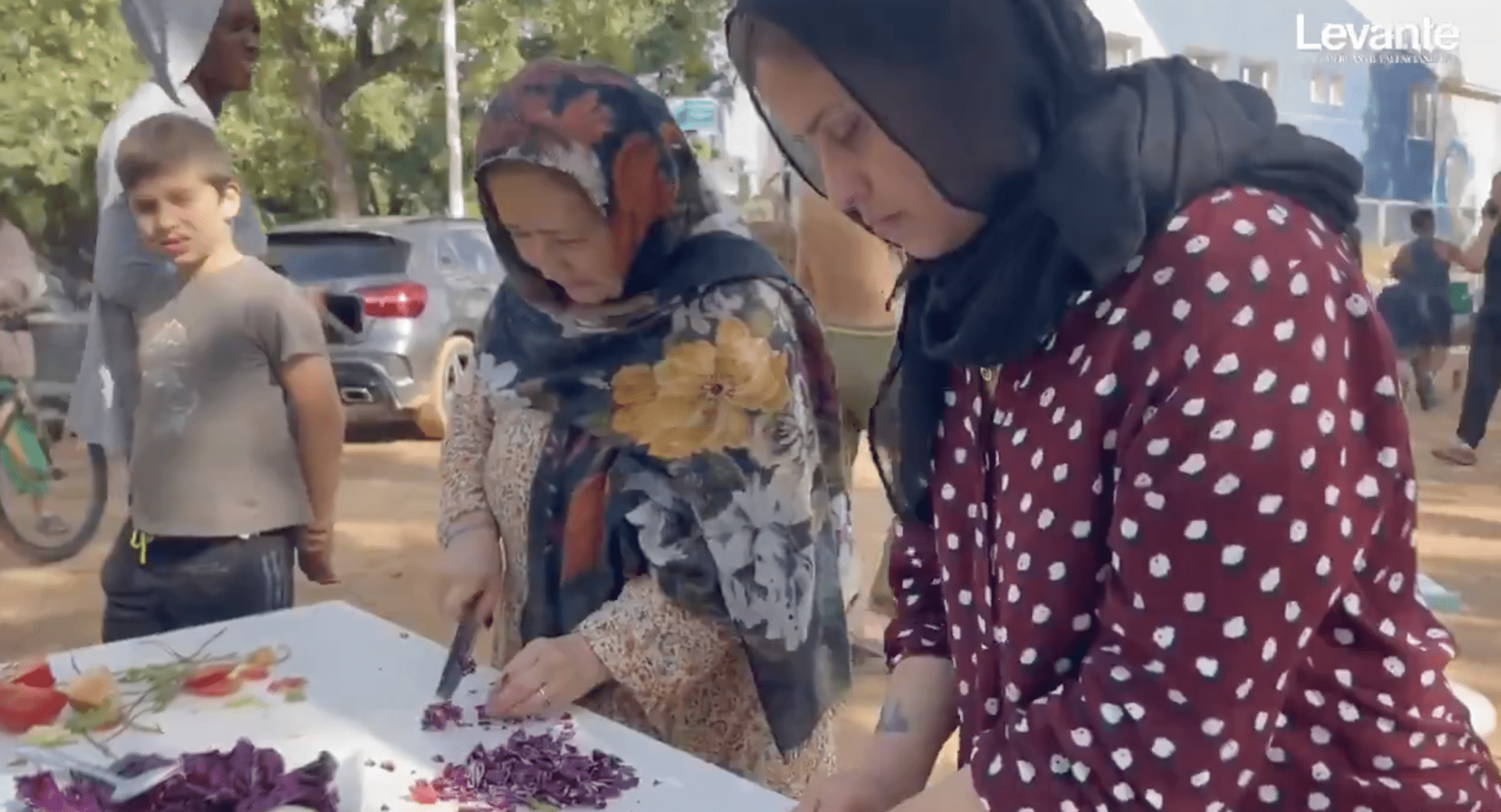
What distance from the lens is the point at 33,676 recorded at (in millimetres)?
1788

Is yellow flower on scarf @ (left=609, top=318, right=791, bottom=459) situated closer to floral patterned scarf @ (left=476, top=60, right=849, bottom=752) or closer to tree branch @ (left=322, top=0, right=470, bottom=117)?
floral patterned scarf @ (left=476, top=60, right=849, bottom=752)

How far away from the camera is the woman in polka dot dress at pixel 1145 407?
0.87 meters

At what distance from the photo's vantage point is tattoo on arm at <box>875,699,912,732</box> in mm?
1310

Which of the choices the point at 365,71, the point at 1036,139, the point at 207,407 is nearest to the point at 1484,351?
the point at 207,407

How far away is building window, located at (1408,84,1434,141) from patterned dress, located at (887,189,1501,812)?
21.9ft

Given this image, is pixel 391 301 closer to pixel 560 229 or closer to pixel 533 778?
pixel 560 229

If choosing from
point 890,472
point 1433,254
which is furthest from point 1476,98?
point 890,472

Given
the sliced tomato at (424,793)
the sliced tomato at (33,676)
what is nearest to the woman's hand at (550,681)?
the sliced tomato at (424,793)

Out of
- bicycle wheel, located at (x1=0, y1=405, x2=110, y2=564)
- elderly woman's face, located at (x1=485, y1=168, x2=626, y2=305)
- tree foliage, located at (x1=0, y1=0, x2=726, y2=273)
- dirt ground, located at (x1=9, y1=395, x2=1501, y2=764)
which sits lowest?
dirt ground, located at (x1=9, y1=395, x2=1501, y2=764)

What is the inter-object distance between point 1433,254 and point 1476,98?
271cm

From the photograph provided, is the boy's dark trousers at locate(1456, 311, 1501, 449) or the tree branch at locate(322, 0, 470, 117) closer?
the boy's dark trousers at locate(1456, 311, 1501, 449)

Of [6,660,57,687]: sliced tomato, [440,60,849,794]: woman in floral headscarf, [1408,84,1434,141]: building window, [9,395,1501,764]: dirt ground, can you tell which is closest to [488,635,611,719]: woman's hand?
[440,60,849,794]: woman in floral headscarf

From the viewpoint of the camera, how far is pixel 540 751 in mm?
1587

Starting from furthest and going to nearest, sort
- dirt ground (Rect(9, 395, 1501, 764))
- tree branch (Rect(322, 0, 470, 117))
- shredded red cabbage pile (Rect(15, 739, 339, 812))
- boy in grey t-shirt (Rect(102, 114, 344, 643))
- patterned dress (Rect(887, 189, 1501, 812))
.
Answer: tree branch (Rect(322, 0, 470, 117))
dirt ground (Rect(9, 395, 1501, 764))
boy in grey t-shirt (Rect(102, 114, 344, 643))
shredded red cabbage pile (Rect(15, 739, 339, 812))
patterned dress (Rect(887, 189, 1501, 812))
